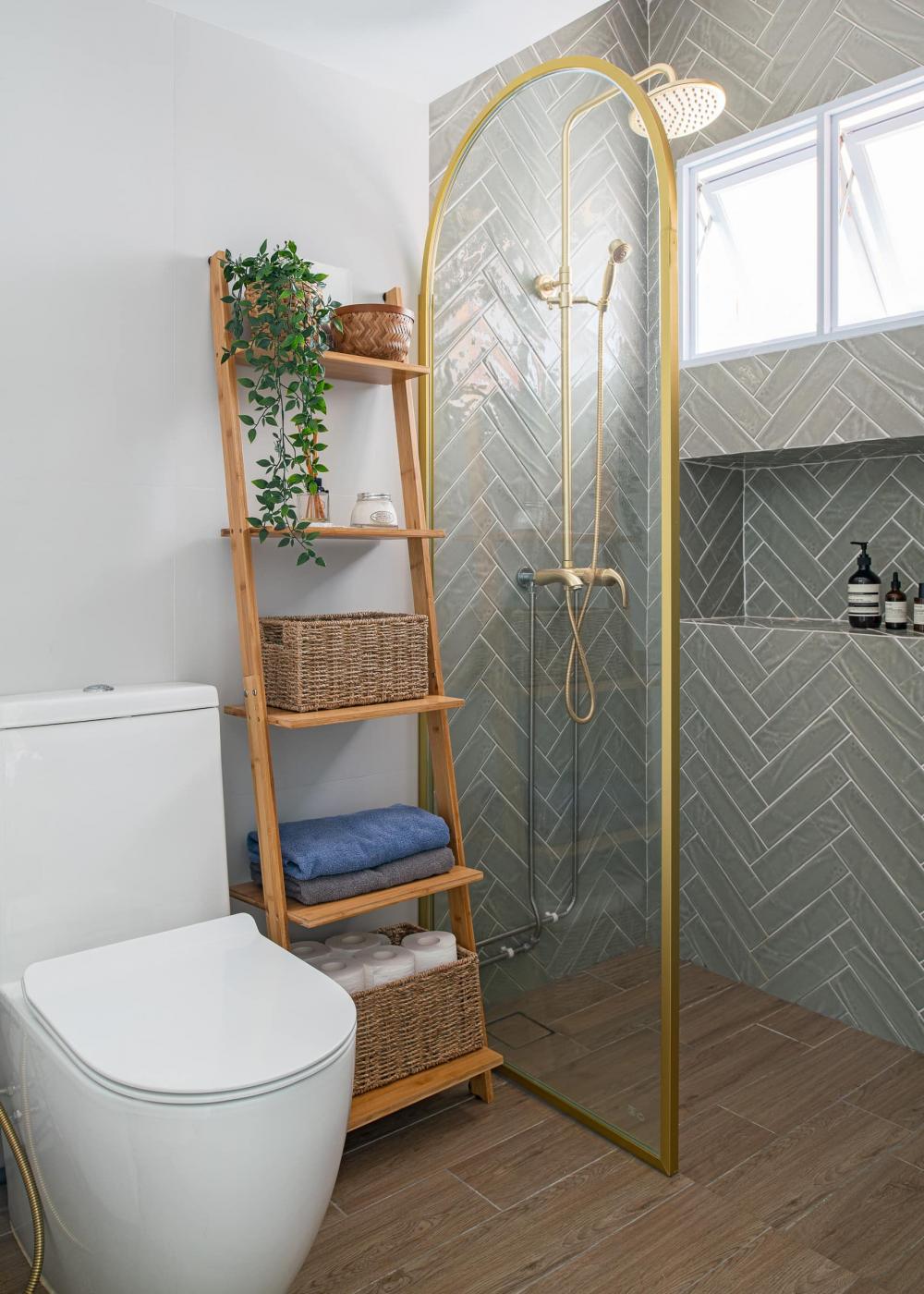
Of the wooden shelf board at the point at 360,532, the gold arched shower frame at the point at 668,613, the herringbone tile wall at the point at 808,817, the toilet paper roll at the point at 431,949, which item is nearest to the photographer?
the gold arched shower frame at the point at 668,613

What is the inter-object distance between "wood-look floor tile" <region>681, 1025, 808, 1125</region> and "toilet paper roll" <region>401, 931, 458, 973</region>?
0.60 m

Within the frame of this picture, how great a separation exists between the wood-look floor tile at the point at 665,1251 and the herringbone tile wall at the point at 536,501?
463mm

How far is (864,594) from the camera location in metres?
2.53

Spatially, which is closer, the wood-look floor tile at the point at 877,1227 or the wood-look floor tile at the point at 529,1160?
the wood-look floor tile at the point at 877,1227

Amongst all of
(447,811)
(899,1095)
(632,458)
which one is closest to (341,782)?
(447,811)

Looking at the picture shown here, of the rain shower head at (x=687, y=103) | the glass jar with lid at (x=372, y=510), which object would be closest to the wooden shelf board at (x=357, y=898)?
the glass jar with lid at (x=372, y=510)

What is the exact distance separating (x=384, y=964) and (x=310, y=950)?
0.60ft

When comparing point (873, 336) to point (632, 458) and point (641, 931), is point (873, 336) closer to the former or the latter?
point (632, 458)

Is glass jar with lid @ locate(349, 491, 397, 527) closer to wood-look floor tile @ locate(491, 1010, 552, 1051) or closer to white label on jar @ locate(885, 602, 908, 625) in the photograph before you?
wood-look floor tile @ locate(491, 1010, 552, 1051)

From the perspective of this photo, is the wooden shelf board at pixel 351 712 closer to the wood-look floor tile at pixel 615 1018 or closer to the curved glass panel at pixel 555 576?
the curved glass panel at pixel 555 576

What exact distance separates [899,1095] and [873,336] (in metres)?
1.72

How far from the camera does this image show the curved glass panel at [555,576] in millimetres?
1849

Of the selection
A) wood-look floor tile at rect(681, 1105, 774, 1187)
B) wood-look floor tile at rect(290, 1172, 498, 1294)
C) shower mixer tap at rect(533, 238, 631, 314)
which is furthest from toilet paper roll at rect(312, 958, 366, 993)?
shower mixer tap at rect(533, 238, 631, 314)

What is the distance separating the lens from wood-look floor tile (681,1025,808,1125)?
2.13 metres
